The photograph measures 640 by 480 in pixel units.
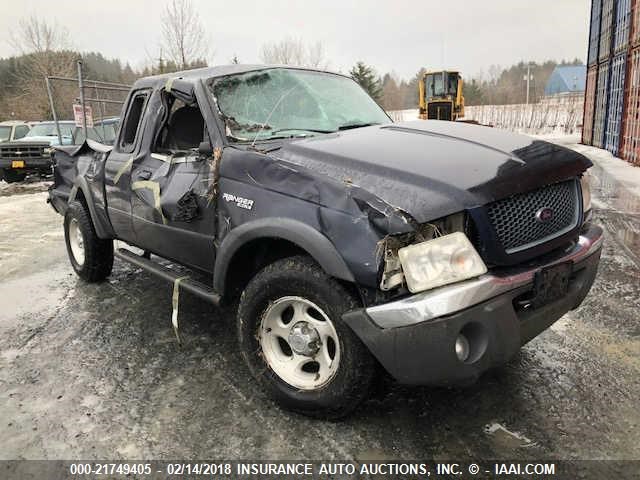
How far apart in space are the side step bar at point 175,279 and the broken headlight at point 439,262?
140 centimetres

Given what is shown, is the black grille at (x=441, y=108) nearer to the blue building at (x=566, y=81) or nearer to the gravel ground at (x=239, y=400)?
the gravel ground at (x=239, y=400)

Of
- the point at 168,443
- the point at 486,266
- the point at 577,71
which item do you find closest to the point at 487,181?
the point at 486,266

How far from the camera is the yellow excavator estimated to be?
24609 mm

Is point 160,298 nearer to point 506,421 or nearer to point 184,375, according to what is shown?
point 184,375

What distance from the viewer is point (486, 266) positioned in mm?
2340

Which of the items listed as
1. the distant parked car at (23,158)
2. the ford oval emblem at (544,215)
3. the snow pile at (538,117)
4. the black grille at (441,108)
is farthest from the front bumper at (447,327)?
the snow pile at (538,117)

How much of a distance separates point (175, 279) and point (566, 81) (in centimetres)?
8392

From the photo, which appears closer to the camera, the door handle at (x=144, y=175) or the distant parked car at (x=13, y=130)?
the door handle at (x=144, y=175)

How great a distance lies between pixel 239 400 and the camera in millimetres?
2971

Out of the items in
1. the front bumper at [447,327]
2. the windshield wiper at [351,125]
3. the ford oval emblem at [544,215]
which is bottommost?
the front bumper at [447,327]

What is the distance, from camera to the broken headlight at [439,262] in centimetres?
221

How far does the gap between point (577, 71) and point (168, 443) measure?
8891 centimetres

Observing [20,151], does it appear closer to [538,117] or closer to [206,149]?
[206,149]

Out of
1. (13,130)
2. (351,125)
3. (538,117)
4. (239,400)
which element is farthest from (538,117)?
(239,400)
